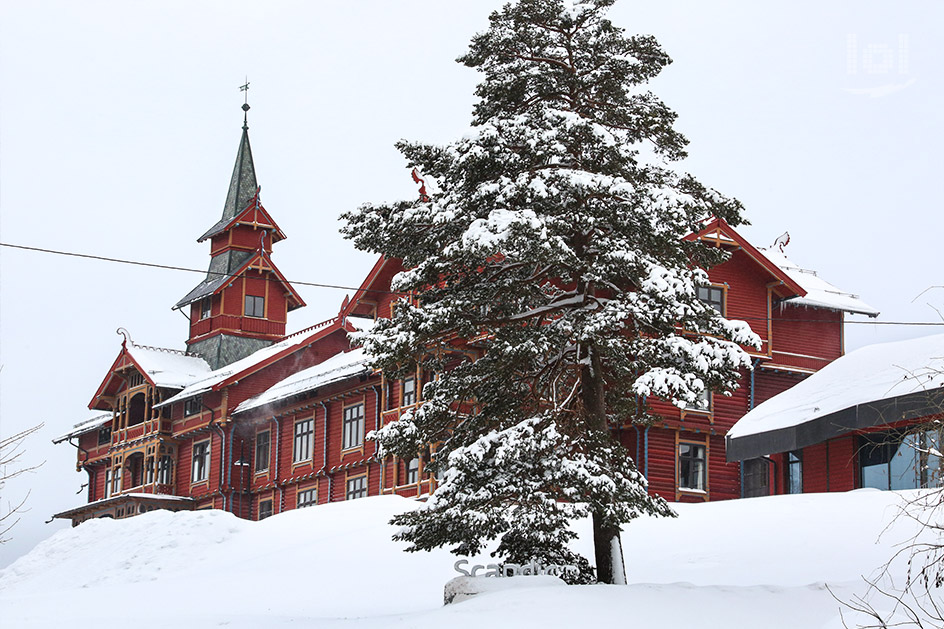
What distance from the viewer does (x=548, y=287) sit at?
71.2ft

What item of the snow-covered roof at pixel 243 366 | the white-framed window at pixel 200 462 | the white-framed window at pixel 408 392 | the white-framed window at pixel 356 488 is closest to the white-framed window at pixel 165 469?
the white-framed window at pixel 200 462

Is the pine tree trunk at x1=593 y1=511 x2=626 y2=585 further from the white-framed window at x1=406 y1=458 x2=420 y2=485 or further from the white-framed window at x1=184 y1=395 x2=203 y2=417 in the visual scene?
the white-framed window at x1=184 y1=395 x2=203 y2=417

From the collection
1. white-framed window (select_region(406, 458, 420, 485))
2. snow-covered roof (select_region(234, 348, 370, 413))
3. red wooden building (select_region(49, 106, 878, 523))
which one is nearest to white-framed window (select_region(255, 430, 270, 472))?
red wooden building (select_region(49, 106, 878, 523))

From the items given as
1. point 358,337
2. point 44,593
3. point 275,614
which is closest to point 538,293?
point 358,337

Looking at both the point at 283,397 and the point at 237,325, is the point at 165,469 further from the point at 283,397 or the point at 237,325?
the point at 283,397

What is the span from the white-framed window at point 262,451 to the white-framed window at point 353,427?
21.4ft

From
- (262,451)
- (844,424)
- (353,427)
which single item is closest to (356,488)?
(353,427)

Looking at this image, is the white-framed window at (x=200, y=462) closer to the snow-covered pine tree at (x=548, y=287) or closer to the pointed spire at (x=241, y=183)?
the pointed spire at (x=241, y=183)

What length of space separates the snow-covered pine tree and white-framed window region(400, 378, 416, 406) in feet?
62.4

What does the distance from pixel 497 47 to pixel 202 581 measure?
16.0 m

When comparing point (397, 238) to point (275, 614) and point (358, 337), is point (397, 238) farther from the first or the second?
point (275, 614)

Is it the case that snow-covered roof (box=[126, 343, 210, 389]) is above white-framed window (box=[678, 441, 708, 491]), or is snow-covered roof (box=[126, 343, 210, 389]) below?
above

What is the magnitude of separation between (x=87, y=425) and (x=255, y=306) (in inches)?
426

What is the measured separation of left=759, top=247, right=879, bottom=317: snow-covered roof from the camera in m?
40.4
